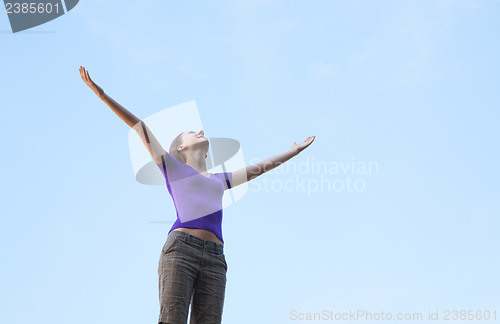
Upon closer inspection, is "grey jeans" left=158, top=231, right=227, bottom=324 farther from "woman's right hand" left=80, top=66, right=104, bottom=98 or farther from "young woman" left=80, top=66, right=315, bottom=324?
"woman's right hand" left=80, top=66, right=104, bottom=98

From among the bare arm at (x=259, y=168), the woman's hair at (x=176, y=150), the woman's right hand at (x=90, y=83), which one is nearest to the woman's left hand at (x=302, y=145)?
the bare arm at (x=259, y=168)

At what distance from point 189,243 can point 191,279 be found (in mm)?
251

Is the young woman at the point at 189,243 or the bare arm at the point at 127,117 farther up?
the bare arm at the point at 127,117

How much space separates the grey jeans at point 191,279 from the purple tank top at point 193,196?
0.14m

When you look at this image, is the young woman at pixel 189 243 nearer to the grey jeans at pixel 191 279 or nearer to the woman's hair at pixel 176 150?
the grey jeans at pixel 191 279

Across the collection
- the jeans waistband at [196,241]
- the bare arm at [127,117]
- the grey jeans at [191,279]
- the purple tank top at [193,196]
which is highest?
the bare arm at [127,117]

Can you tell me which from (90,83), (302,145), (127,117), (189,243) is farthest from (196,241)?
(302,145)

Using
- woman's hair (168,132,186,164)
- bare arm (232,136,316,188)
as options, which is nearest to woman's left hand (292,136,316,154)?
bare arm (232,136,316,188)

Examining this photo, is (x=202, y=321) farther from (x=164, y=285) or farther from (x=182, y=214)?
(x=182, y=214)

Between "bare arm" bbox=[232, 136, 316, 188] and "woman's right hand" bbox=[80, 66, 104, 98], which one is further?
"bare arm" bbox=[232, 136, 316, 188]

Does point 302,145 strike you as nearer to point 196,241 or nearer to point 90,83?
point 196,241

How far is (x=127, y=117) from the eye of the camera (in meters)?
4.12

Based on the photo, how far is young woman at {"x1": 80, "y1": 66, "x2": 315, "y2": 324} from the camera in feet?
12.9

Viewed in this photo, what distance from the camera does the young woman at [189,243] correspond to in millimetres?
3920
